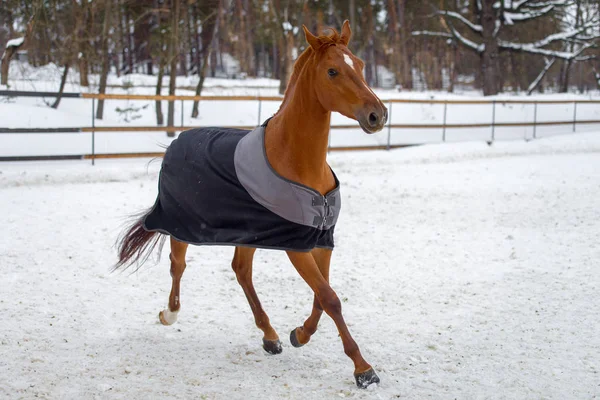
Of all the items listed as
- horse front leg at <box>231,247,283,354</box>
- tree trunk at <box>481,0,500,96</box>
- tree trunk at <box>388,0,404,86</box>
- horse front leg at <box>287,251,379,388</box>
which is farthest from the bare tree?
horse front leg at <box>287,251,379,388</box>

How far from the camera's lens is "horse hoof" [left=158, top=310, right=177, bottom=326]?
177 inches

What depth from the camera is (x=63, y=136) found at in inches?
506

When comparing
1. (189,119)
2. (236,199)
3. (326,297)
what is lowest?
(326,297)

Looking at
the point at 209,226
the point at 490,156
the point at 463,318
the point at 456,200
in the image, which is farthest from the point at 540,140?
the point at 209,226

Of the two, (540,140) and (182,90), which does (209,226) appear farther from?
(182,90)

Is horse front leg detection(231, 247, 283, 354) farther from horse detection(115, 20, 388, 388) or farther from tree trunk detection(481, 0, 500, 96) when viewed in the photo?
tree trunk detection(481, 0, 500, 96)

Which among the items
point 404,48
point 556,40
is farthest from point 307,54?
point 404,48

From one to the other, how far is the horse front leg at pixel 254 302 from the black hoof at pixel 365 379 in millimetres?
771

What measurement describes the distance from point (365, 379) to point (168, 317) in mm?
1664

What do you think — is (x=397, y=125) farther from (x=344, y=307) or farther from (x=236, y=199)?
(x=236, y=199)

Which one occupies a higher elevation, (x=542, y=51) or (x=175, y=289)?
(x=542, y=51)

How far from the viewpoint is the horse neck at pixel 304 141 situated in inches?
140

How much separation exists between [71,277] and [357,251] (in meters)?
2.83

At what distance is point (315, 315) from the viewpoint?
12.8ft
